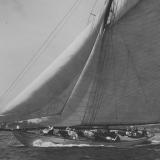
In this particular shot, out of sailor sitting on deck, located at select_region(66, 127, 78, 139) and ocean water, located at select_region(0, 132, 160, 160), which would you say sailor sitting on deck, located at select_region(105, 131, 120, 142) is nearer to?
ocean water, located at select_region(0, 132, 160, 160)

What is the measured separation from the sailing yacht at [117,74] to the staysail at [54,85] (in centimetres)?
13

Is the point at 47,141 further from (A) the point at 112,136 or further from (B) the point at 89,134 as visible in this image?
(A) the point at 112,136

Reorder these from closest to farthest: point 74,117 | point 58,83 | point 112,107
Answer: point 58,83
point 74,117
point 112,107

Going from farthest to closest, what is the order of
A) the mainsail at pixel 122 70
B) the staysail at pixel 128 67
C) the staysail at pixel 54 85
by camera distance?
the staysail at pixel 128 67
the mainsail at pixel 122 70
the staysail at pixel 54 85

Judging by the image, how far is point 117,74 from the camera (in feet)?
127

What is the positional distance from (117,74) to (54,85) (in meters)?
7.95

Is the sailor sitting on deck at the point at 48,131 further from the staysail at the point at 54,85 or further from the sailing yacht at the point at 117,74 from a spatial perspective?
the staysail at the point at 54,85

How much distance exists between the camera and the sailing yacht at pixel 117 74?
36000 mm

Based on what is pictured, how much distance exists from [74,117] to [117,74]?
589 cm

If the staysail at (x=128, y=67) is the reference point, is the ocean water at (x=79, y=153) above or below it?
below

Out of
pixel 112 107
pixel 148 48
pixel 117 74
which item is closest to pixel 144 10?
pixel 148 48

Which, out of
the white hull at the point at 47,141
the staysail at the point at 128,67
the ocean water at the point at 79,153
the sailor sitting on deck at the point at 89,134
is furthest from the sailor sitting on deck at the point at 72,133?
the staysail at the point at 128,67

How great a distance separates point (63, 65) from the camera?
3359cm

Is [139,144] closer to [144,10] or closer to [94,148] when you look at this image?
[94,148]
